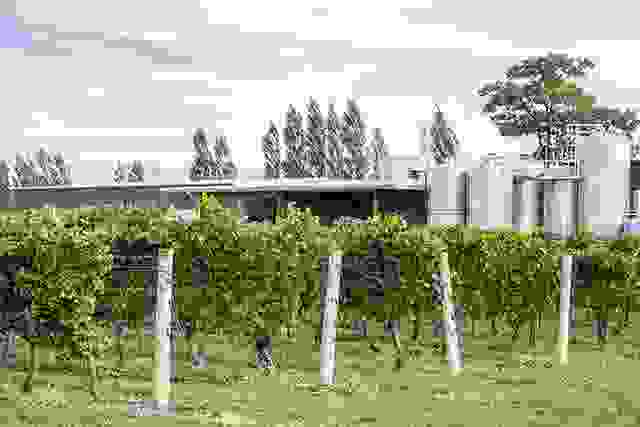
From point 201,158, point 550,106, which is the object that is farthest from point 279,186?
point 201,158

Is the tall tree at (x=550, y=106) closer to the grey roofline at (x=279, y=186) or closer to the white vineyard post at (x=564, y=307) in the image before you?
the grey roofline at (x=279, y=186)

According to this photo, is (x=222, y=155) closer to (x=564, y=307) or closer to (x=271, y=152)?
(x=271, y=152)

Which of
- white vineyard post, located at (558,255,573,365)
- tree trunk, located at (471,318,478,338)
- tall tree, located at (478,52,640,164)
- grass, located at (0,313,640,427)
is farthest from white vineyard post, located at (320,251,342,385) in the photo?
tall tree, located at (478,52,640,164)

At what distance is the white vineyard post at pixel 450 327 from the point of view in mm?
9039

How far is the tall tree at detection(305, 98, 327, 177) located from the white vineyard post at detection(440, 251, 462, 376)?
64790 millimetres

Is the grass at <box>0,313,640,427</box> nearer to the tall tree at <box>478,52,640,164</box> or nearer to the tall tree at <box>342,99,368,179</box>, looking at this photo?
the tall tree at <box>478,52,640,164</box>

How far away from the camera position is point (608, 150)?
3406 cm

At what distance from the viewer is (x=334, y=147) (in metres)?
74.9

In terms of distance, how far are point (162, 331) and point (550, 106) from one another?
60445 millimetres

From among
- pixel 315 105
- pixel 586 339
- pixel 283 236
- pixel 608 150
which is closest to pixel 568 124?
pixel 315 105

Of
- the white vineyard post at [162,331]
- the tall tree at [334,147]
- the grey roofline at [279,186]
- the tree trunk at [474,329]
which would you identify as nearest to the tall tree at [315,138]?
the tall tree at [334,147]

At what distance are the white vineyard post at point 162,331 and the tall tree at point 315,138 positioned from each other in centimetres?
6682

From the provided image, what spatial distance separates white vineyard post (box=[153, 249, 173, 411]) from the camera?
7.14 m

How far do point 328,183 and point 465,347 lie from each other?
3164cm
